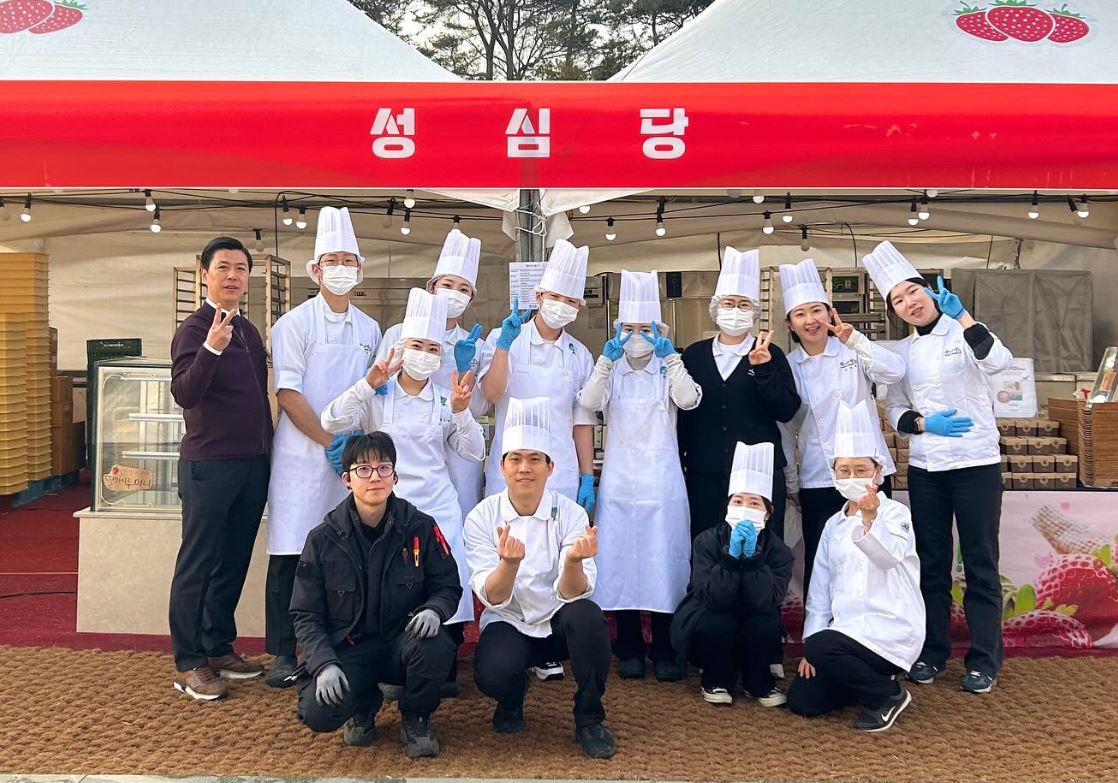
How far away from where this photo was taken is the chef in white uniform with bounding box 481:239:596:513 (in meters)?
3.73

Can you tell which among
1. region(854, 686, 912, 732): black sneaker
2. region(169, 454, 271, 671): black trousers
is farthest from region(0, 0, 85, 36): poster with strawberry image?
region(854, 686, 912, 732): black sneaker

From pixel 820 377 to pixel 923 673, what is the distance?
118 centimetres

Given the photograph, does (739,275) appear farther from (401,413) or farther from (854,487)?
(401,413)

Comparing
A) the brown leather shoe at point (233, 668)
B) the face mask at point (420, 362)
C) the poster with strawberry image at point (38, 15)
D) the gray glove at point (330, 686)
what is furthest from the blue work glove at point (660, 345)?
the poster with strawberry image at point (38, 15)

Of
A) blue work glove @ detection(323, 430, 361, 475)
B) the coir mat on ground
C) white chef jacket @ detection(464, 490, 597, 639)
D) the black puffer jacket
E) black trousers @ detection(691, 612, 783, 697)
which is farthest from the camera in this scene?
blue work glove @ detection(323, 430, 361, 475)

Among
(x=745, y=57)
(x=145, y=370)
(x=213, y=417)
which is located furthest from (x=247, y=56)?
(x=745, y=57)

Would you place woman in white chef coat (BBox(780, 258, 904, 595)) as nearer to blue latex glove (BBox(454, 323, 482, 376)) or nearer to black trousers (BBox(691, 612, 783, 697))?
black trousers (BBox(691, 612, 783, 697))

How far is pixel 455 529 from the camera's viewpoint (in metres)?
3.63

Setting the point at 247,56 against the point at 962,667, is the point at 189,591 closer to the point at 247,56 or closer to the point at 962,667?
the point at 247,56

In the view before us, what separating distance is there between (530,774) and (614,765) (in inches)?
10.3

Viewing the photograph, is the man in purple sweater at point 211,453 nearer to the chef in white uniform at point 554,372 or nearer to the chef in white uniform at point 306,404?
the chef in white uniform at point 306,404

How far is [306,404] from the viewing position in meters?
3.64

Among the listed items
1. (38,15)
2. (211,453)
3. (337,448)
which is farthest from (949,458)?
(38,15)

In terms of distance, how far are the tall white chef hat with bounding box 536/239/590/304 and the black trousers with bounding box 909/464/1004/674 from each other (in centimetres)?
147
